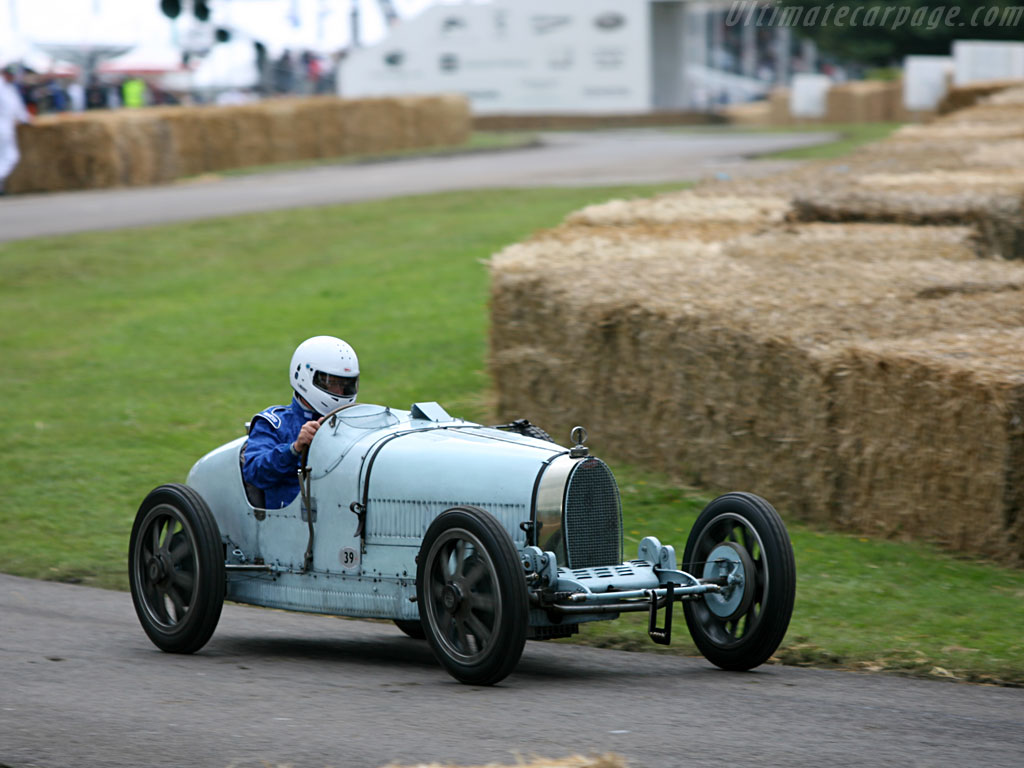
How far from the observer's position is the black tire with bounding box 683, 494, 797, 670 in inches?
241

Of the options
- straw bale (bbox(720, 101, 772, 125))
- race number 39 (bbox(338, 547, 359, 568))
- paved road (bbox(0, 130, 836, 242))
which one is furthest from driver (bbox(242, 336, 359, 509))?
straw bale (bbox(720, 101, 772, 125))

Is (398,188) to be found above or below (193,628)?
above

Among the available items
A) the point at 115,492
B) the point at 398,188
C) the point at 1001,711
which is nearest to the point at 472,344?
the point at 115,492

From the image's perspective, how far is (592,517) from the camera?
6.35m

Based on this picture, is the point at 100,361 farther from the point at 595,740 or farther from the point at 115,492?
A: the point at 595,740

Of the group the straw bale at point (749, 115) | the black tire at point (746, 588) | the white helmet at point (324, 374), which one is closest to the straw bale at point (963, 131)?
the white helmet at point (324, 374)

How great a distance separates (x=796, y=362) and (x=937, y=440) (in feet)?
3.49

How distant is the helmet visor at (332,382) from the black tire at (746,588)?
175 centimetres

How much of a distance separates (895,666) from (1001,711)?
2.70 ft

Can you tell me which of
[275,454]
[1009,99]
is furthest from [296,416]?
[1009,99]

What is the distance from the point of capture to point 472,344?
15312 millimetres

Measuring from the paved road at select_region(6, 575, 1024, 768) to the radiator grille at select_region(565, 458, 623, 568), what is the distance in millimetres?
513

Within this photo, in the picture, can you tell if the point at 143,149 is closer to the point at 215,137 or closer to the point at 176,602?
the point at 215,137

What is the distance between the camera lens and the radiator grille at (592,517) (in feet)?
20.6
